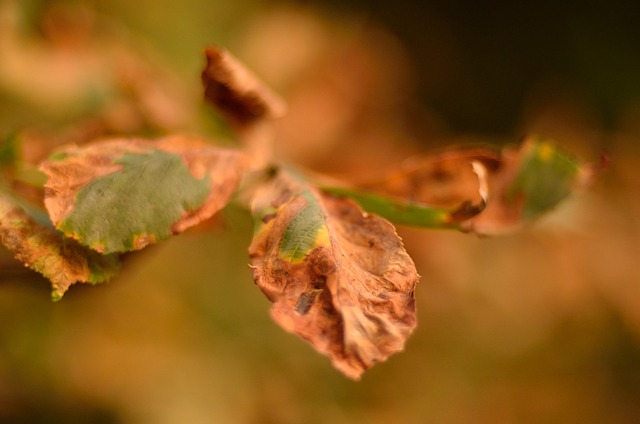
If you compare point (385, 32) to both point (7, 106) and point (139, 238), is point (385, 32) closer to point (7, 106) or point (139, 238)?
point (7, 106)

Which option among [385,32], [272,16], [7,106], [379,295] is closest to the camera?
[379,295]

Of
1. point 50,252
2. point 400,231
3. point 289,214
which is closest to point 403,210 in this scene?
point 289,214

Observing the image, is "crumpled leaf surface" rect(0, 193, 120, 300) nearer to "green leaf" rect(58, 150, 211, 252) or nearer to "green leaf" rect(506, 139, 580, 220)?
"green leaf" rect(58, 150, 211, 252)

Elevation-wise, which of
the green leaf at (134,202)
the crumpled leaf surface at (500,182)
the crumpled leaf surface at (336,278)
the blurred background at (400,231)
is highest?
the crumpled leaf surface at (500,182)

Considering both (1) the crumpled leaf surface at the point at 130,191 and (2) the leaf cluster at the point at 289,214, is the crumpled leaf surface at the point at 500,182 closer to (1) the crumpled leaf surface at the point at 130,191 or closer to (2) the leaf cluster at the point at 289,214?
(2) the leaf cluster at the point at 289,214

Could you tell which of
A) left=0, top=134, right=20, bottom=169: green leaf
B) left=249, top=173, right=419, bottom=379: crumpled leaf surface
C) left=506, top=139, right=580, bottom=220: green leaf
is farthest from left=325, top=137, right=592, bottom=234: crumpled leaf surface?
left=0, top=134, right=20, bottom=169: green leaf

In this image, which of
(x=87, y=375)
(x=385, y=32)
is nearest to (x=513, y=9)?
(x=385, y=32)

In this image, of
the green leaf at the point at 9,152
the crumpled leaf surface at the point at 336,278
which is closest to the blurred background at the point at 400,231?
the green leaf at the point at 9,152
